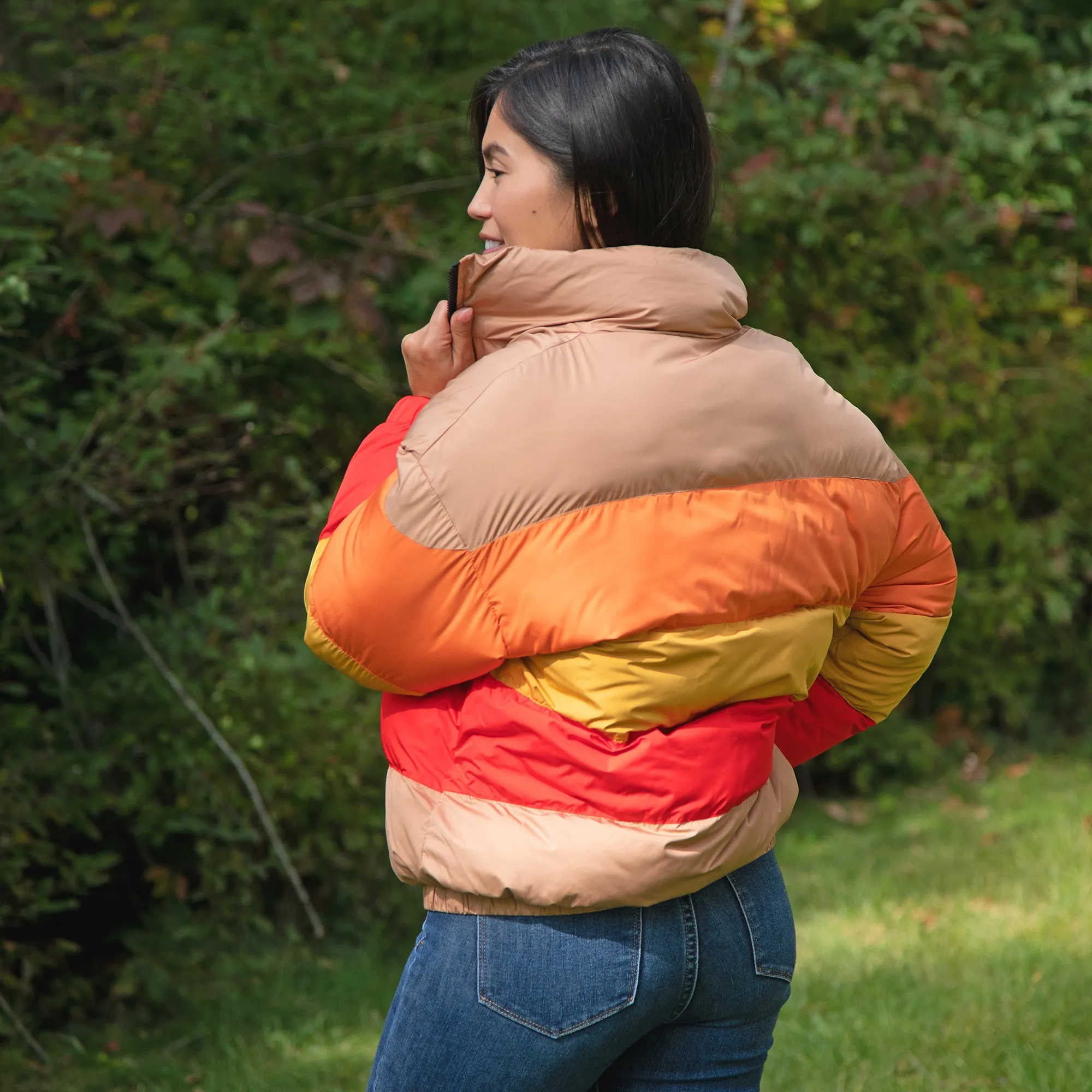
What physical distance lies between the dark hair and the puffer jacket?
8cm

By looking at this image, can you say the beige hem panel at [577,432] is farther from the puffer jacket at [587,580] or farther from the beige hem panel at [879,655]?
the beige hem panel at [879,655]

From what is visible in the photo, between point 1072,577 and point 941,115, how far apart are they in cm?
229

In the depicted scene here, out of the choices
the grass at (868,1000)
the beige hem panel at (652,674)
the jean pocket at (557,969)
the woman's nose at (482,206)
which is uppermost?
the woman's nose at (482,206)

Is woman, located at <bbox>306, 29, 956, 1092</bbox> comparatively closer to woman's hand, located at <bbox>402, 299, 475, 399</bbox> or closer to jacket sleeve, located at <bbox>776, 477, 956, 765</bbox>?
woman's hand, located at <bbox>402, 299, 475, 399</bbox>

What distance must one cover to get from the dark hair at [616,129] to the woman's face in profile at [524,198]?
10 millimetres

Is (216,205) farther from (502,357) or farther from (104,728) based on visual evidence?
(502,357)

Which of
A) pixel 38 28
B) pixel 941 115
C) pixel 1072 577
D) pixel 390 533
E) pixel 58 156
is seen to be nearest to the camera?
pixel 390 533

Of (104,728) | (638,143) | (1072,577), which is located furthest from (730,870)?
(1072,577)

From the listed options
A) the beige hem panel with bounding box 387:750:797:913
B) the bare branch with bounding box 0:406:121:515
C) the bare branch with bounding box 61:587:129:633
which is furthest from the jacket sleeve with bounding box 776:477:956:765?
the bare branch with bounding box 61:587:129:633

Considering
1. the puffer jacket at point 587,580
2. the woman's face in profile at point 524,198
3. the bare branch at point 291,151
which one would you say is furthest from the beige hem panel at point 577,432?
the bare branch at point 291,151

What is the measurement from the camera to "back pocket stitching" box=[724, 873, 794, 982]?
4.80ft

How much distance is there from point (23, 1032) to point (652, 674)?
2.50 metres

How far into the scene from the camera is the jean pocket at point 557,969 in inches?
52.8

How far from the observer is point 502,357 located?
137cm
